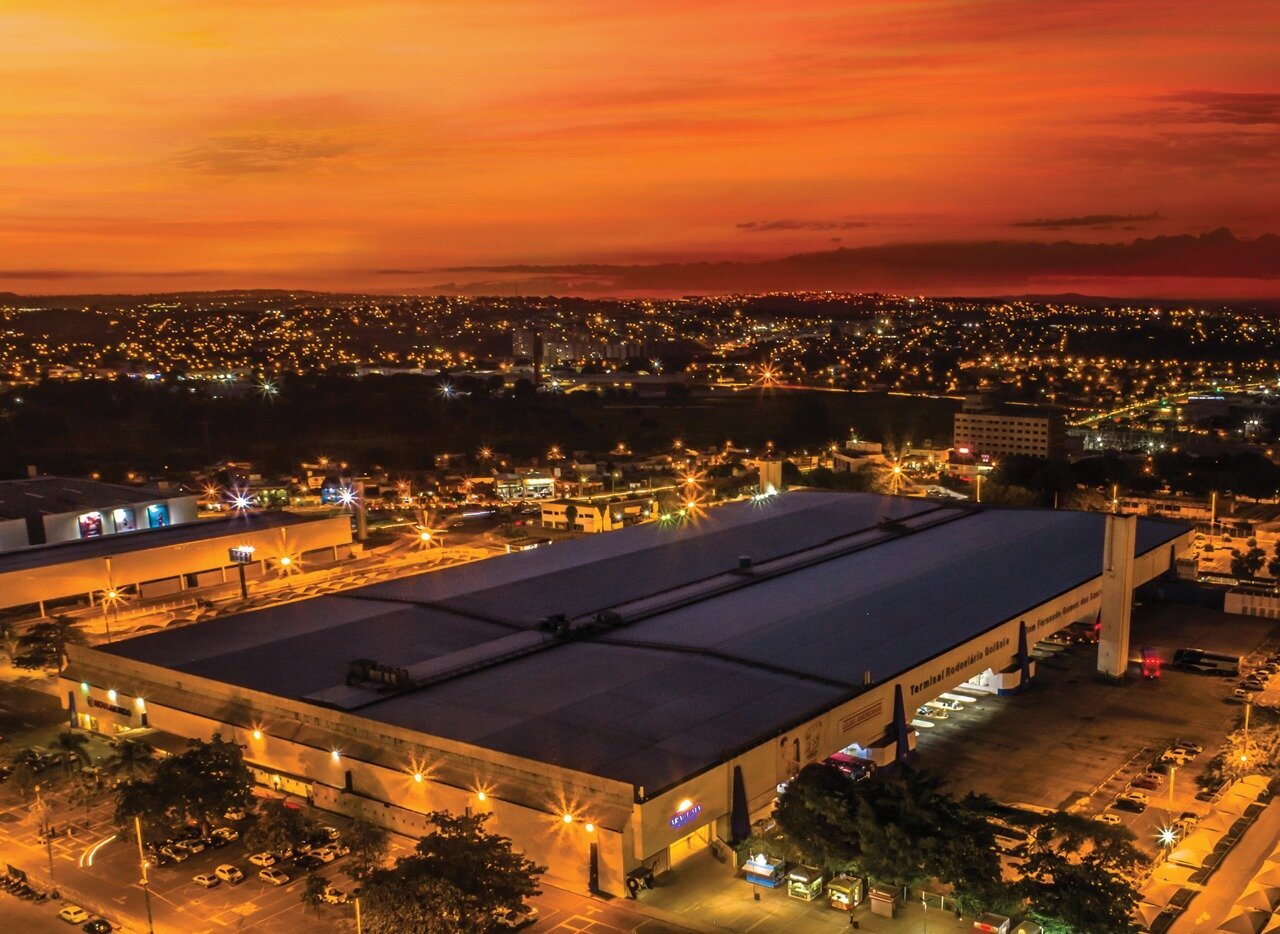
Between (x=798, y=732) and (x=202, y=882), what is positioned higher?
(x=798, y=732)

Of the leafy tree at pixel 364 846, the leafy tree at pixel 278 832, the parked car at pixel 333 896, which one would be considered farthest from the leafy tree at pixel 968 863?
the leafy tree at pixel 278 832

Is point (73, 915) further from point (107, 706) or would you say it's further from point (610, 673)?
point (610, 673)

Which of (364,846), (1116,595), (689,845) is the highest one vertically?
(1116,595)

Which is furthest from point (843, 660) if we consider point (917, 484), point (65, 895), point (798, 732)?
point (917, 484)

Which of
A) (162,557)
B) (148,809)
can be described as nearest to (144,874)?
(148,809)

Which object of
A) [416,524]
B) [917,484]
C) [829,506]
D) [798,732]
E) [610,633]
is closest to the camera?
[798,732]

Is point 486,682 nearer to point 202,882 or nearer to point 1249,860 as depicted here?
point 202,882
